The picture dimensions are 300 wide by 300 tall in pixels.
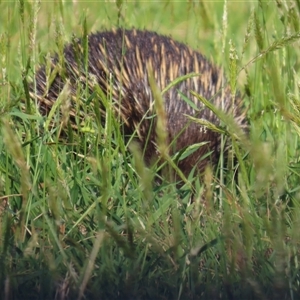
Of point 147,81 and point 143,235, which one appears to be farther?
point 147,81

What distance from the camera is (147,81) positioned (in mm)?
3504

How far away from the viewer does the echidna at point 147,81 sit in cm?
319

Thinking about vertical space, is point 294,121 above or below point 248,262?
above

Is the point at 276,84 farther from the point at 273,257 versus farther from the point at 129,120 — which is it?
the point at 129,120

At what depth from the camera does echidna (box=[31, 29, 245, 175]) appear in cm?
319

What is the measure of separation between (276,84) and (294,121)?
0.41 m

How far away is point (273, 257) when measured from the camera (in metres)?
2.00

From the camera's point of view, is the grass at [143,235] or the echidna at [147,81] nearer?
the grass at [143,235]

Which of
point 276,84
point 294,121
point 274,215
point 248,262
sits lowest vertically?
point 248,262

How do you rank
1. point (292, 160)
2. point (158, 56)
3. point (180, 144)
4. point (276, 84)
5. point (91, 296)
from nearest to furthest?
point (276, 84) < point (91, 296) < point (292, 160) < point (180, 144) < point (158, 56)

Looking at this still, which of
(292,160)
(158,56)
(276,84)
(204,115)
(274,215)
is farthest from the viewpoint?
(158,56)

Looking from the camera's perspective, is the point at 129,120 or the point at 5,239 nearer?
the point at 5,239

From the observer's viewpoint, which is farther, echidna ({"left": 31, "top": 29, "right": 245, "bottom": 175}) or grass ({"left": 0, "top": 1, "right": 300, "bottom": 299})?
echidna ({"left": 31, "top": 29, "right": 245, "bottom": 175})

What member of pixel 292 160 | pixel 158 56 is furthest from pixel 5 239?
pixel 158 56
